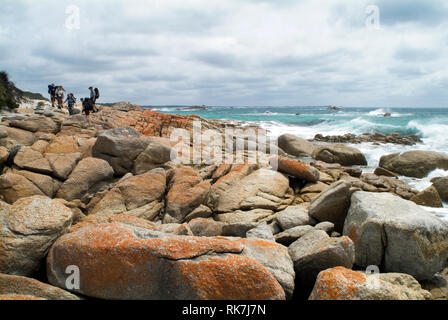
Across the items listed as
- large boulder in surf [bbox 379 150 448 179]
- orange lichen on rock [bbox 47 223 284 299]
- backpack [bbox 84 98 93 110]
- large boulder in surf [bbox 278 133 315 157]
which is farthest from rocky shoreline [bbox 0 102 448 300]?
large boulder in surf [bbox 278 133 315 157]

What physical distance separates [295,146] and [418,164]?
917 centimetres

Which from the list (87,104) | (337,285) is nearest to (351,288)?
(337,285)

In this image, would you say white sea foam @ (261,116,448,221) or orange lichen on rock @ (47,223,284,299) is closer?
orange lichen on rock @ (47,223,284,299)

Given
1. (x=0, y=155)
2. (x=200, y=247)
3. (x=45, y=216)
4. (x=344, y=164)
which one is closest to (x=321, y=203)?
(x=200, y=247)

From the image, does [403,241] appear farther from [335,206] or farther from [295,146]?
[295,146]

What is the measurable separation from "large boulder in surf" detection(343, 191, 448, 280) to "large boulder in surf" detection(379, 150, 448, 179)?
560 inches

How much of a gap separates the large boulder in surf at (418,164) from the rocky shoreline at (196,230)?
498 cm

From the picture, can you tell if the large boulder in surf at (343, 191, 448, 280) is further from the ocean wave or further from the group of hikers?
the ocean wave

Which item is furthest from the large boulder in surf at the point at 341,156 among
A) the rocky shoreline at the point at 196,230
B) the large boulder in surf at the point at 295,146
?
the rocky shoreline at the point at 196,230

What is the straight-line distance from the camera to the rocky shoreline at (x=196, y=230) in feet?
13.2

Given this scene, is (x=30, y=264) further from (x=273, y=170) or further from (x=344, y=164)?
(x=344, y=164)

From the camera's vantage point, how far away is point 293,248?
5.85 metres

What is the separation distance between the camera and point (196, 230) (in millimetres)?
7414

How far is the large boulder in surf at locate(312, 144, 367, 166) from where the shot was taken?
21.9m
